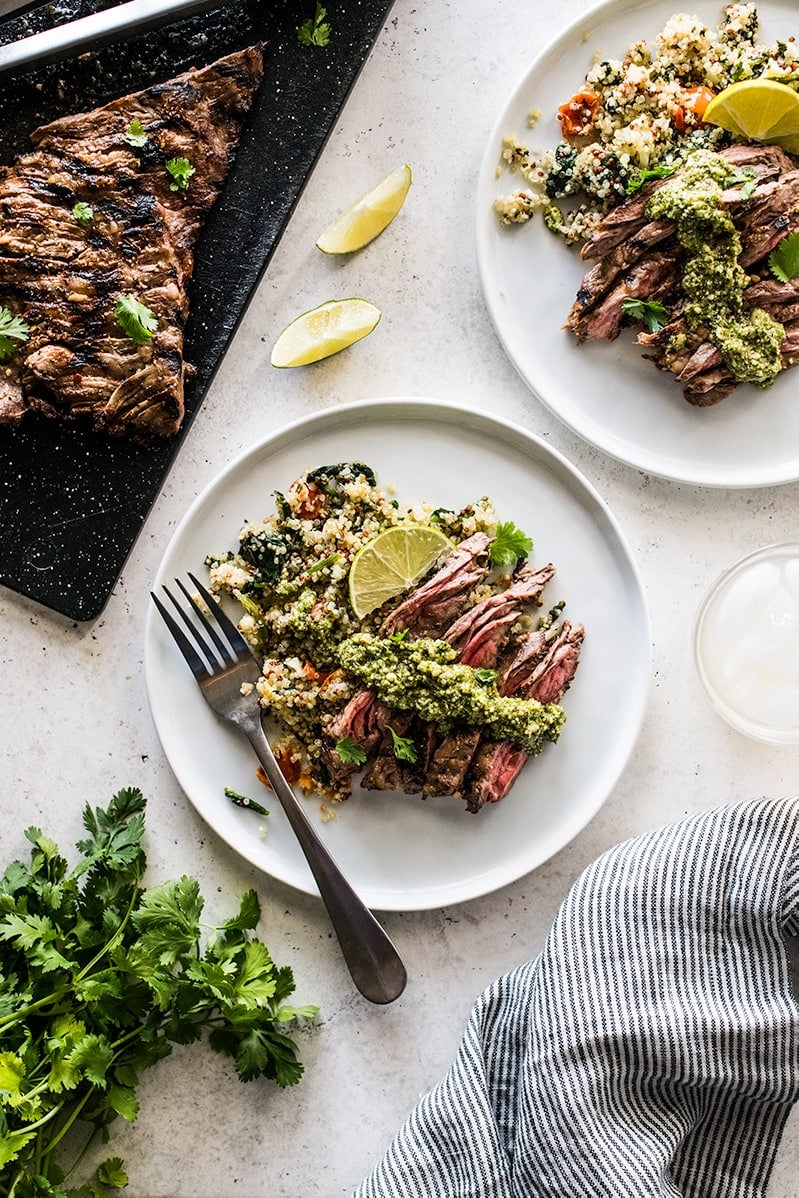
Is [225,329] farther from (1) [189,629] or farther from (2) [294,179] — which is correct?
(1) [189,629]

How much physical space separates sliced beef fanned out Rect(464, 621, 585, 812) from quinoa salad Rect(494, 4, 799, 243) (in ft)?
3.88

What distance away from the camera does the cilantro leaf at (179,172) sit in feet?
9.76

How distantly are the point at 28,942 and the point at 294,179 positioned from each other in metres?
2.21

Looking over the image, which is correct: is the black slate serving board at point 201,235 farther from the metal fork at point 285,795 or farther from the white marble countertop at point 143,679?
the metal fork at point 285,795

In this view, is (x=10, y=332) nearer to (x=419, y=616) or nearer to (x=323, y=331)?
(x=323, y=331)

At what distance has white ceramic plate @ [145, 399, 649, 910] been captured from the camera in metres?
3.04

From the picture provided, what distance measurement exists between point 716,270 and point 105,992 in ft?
8.29

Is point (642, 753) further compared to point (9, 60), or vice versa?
point (642, 753)

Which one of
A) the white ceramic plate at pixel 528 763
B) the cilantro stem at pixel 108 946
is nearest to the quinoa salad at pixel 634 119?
the white ceramic plate at pixel 528 763

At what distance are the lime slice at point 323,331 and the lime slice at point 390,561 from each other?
0.57 metres

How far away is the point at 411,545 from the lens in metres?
2.92

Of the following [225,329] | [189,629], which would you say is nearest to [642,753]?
[189,629]

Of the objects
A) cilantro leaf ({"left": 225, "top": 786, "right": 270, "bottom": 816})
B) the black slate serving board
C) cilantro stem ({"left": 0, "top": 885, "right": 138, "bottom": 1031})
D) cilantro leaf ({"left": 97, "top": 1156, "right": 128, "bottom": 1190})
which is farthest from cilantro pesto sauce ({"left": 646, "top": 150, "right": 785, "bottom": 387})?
cilantro leaf ({"left": 97, "top": 1156, "right": 128, "bottom": 1190})

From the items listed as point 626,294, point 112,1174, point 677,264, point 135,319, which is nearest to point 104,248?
point 135,319
